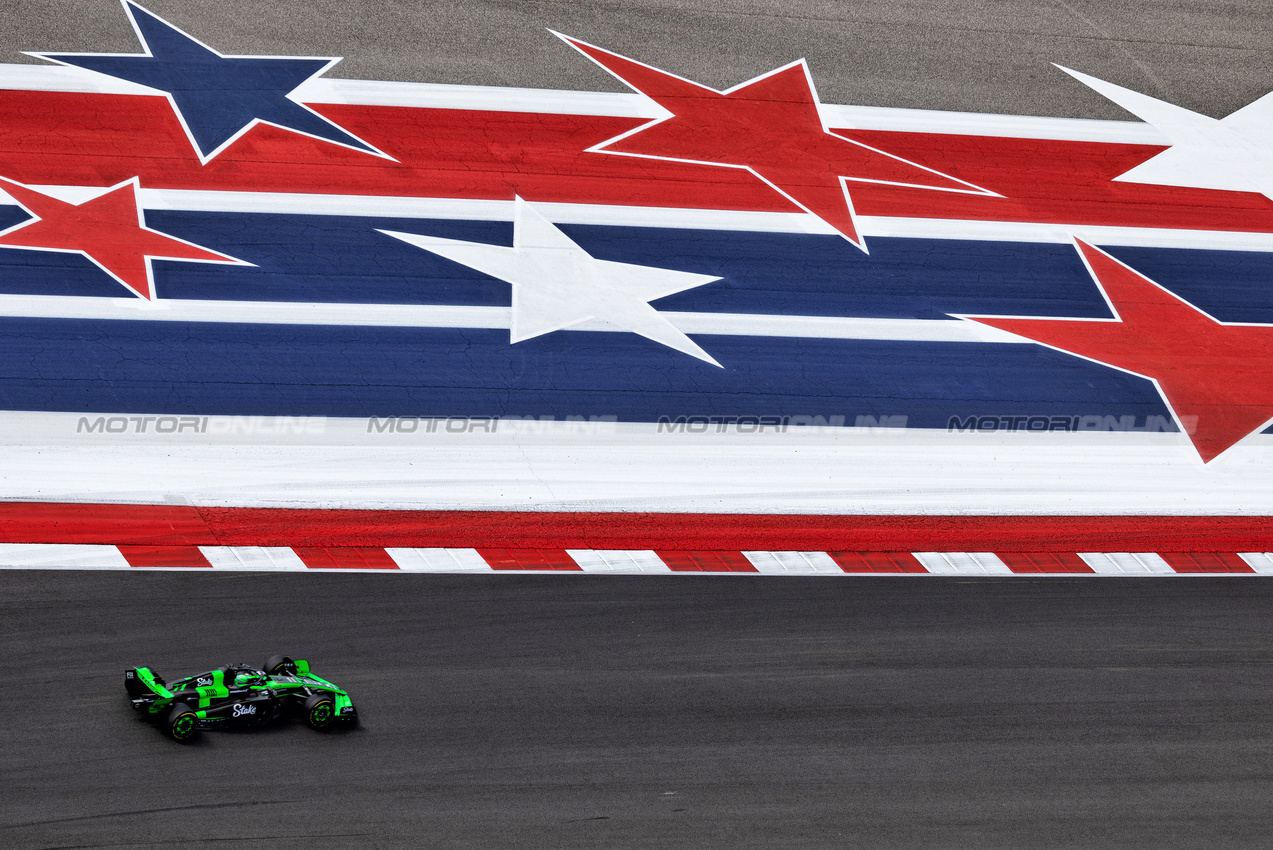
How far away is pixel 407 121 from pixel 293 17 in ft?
5.68

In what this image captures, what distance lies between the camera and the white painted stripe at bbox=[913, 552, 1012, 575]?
9.20m

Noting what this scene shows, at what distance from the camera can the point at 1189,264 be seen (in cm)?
1120

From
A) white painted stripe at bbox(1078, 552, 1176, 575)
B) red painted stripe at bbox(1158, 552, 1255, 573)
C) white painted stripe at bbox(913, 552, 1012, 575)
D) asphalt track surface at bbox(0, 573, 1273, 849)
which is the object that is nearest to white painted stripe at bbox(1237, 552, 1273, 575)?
red painted stripe at bbox(1158, 552, 1255, 573)

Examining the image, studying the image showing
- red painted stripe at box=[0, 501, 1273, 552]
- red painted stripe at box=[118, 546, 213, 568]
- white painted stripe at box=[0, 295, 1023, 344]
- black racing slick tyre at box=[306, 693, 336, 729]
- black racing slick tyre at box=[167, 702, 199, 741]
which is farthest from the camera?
white painted stripe at box=[0, 295, 1023, 344]

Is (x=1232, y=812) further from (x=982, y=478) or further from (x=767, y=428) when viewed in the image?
(x=767, y=428)

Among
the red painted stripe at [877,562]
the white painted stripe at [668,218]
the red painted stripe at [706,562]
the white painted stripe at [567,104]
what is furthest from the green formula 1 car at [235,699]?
the white painted stripe at [567,104]

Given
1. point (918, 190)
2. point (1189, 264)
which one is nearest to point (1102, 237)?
point (1189, 264)

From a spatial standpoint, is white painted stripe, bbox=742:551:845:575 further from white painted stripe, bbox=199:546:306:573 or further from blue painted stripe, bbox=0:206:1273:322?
white painted stripe, bbox=199:546:306:573

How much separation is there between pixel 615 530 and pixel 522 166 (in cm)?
388

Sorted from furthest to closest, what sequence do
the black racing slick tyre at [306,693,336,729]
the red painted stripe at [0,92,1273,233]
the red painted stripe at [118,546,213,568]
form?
the red painted stripe at [0,92,1273,233], the red painted stripe at [118,546,213,568], the black racing slick tyre at [306,693,336,729]

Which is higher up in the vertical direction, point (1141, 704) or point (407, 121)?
point (407, 121)

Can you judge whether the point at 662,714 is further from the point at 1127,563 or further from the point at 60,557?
the point at 60,557

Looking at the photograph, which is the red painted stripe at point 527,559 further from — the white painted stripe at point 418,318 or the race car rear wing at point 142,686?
the race car rear wing at point 142,686

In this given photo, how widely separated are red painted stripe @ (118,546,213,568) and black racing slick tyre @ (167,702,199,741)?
1394mm
